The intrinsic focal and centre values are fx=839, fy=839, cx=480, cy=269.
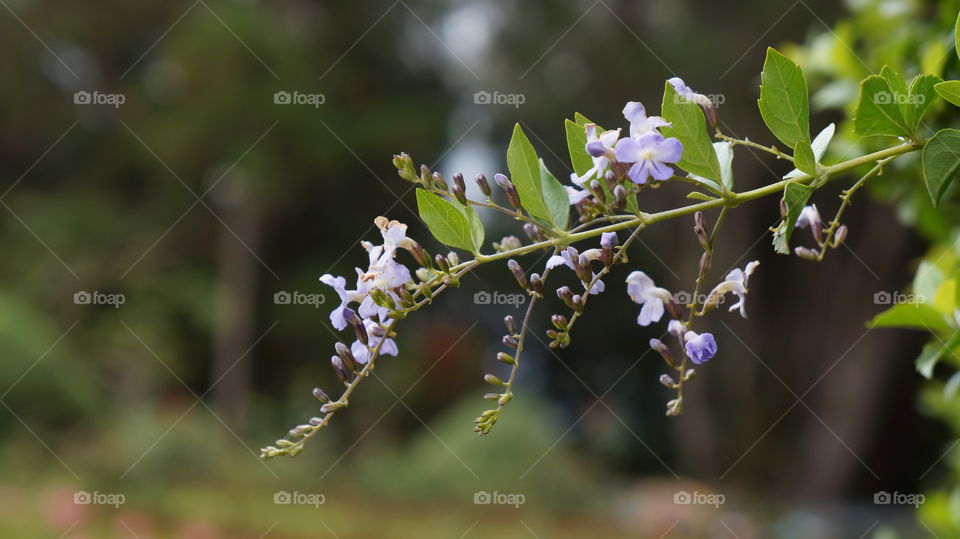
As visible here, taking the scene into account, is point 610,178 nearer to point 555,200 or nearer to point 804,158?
point 555,200

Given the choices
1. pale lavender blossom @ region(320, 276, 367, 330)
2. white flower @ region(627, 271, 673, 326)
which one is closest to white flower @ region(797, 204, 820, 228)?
white flower @ region(627, 271, 673, 326)

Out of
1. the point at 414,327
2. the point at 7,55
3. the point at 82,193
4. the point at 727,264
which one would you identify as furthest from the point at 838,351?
the point at 7,55

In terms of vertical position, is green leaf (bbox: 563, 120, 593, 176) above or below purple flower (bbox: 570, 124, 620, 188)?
above

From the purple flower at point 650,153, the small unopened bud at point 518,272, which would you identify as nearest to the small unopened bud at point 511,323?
the small unopened bud at point 518,272

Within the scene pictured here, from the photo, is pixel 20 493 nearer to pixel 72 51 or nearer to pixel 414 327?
pixel 414 327

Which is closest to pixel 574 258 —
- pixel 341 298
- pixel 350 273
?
pixel 341 298

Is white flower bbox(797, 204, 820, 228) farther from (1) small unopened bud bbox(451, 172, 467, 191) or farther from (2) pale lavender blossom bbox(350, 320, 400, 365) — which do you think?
(2) pale lavender blossom bbox(350, 320, 400, 365)
